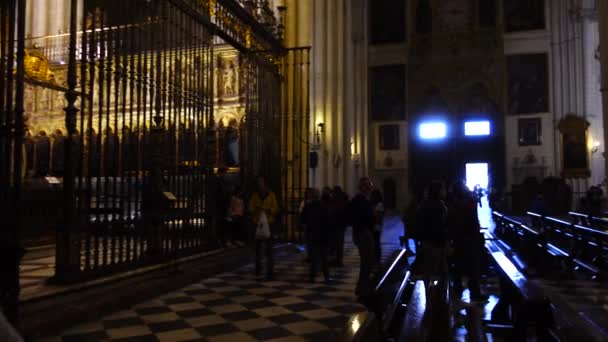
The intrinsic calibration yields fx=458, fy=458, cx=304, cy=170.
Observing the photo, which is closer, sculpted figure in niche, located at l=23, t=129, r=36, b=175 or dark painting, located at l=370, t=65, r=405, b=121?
sculpted figure in niche, located at l=23, t=129, r=36, b=175

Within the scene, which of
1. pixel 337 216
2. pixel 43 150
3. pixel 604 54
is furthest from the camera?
pixel 43 150

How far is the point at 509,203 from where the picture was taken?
1046 inches

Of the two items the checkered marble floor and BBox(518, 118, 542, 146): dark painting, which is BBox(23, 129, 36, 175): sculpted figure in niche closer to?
the checkered marble floor

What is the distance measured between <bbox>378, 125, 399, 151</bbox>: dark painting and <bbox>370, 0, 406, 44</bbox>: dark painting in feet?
19.8

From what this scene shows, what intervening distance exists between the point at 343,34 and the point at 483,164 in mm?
15390

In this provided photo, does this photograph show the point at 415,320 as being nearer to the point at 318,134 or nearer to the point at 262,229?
the point at 262,229

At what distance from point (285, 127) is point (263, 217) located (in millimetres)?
5450

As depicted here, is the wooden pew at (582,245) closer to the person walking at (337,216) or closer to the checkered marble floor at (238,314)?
the person walking at (337,216)

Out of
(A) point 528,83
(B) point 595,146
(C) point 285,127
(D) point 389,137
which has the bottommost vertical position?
(C) point 285,127

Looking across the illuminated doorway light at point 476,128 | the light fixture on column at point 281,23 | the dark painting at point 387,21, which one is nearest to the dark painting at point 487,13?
the dark painting at point 387,21

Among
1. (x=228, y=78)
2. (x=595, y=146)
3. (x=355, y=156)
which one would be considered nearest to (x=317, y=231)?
(x=228, y=78)

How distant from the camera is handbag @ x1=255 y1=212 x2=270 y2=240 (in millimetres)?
7379

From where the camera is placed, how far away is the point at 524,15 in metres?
29.0

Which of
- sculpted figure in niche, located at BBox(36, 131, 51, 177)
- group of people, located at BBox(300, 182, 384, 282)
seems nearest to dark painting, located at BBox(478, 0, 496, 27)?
group of people, located at BBox(300, 182, 384, 282)
